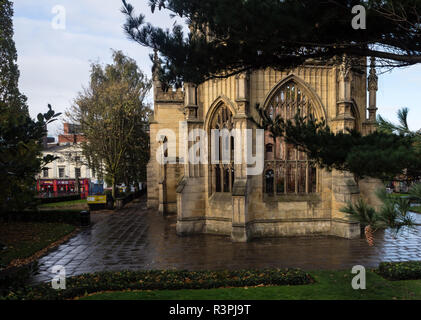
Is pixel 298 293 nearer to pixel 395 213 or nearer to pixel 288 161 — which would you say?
pixel 395 213

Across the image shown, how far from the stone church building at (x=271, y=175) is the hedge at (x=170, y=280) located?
4.32 metres

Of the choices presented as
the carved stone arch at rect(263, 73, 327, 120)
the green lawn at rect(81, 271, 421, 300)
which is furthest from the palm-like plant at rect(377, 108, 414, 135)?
the carved stone arch at rect(263, 73, 327, 120)

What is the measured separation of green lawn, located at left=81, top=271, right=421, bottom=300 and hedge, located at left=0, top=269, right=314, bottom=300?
226mm

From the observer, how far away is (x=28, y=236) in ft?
43.2

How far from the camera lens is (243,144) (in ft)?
39.3

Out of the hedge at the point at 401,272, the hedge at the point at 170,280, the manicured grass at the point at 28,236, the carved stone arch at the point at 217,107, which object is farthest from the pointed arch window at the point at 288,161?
the manicured grass at the point at 28,236

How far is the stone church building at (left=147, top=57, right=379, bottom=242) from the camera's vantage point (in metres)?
12.1

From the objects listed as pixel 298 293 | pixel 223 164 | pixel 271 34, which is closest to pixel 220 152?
pixel 223 164

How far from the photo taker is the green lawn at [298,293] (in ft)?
20.4

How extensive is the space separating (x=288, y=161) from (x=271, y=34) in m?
9.21

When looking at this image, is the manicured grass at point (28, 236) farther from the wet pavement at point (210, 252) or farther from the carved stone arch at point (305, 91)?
the carved stone arch at point (305, 91)
